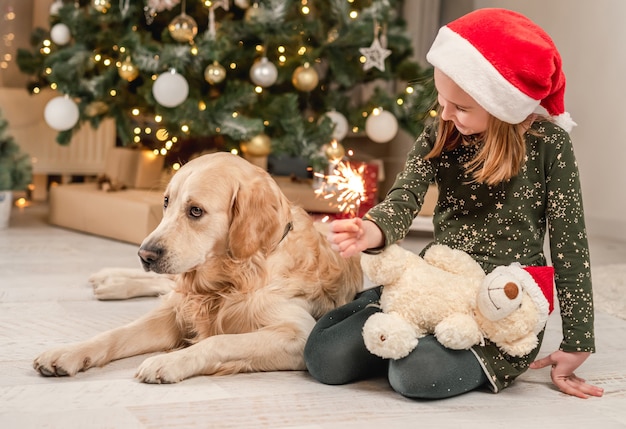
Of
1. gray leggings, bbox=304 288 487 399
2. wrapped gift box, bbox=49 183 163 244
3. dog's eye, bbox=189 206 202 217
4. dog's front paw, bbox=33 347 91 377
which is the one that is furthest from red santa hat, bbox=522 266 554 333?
wrapped gift box, bbox=49 183 163 244

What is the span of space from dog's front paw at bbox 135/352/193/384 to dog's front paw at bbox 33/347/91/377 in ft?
0.44

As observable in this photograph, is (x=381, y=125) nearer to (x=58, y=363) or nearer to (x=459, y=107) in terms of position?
(x=459, y=107)

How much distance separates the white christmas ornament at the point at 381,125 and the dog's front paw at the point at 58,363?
2404 millimetres

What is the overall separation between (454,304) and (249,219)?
19.2 inches

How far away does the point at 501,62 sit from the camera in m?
1.58

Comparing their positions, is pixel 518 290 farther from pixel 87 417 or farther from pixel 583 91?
pixel 583 91

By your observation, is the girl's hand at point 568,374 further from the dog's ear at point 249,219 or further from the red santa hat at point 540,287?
the dog's ear at point 249,219

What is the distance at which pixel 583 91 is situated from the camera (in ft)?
15.4

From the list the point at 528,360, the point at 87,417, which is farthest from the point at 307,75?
the point at 87,417

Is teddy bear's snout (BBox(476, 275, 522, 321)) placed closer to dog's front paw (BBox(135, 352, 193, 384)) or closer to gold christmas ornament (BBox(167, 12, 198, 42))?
dog's front paw (BBox(135, 352, 193, 384))

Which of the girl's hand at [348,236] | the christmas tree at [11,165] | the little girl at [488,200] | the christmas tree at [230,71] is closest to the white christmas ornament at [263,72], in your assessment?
the christmas tree at [230,71]

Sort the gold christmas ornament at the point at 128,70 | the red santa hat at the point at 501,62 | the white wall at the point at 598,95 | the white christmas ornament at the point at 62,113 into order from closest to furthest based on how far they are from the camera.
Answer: the red santa hat at the point at 501,62
the gold christmas ornament at the point at 128,70
the white christmas ornament at the point at 62,113
the white wall at the point at 598,95

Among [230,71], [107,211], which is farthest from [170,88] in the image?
[107,211]

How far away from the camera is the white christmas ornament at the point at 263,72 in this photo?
3.54 metres
